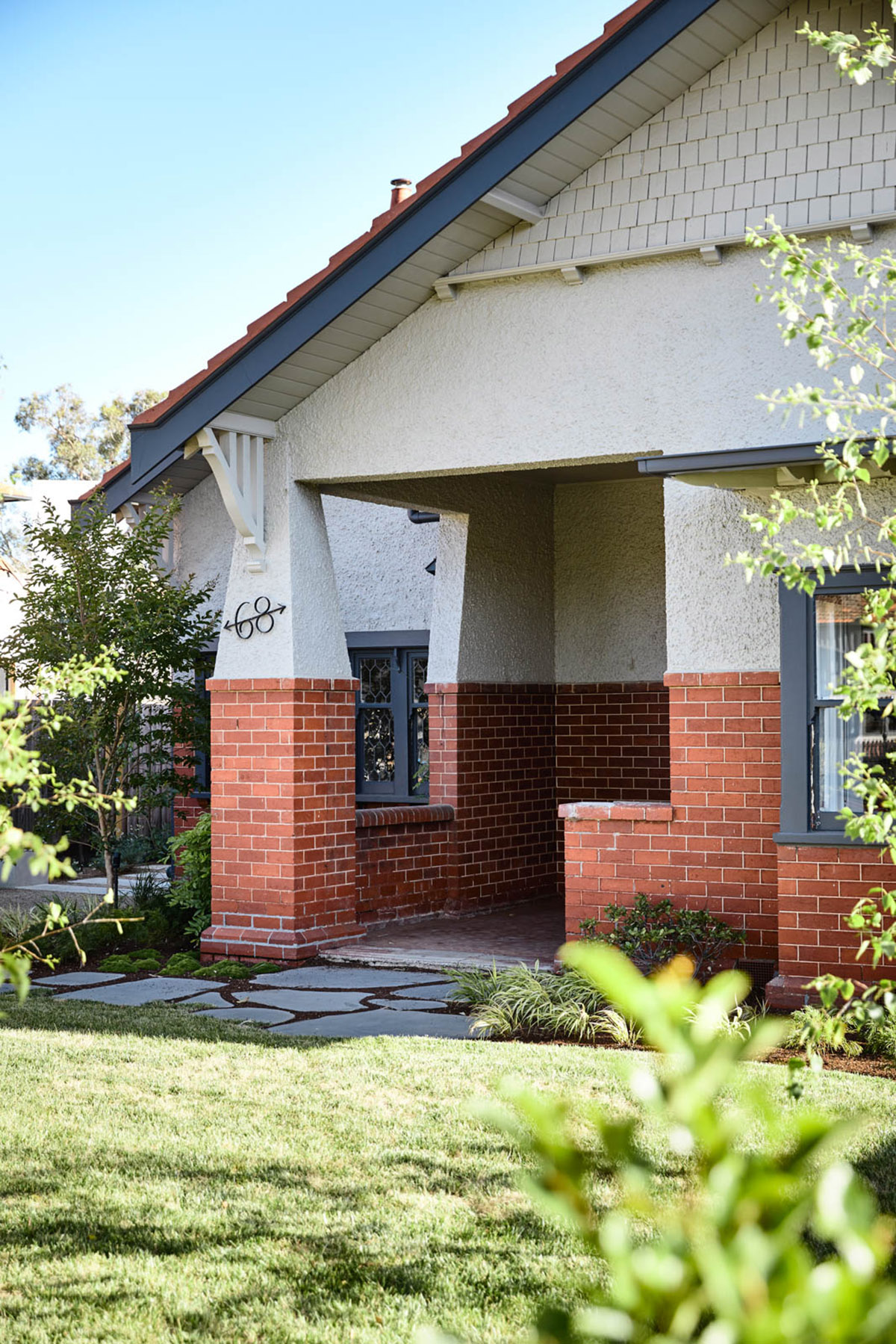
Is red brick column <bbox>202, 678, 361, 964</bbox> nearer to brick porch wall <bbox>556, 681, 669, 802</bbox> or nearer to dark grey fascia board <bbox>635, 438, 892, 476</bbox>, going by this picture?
dark grey fascia board <bbox>635, 438, 892, 476</bbox>

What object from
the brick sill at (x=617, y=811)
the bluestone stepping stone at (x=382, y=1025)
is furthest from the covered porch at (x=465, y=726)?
the bluestone stepping stone at (x=382, y=1025)

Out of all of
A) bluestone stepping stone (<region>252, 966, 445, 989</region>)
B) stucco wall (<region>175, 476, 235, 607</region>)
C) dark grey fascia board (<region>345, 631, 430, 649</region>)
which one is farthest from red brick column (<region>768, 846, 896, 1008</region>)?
stucco wall (<region>175, 476, 235, 607</region>)

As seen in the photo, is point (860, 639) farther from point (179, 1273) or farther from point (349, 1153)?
point (179, 1273)

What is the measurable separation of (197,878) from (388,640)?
3863 mm

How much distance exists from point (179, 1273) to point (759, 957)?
5.11 meters

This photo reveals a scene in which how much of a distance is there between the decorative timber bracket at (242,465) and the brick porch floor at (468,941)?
9.76ft

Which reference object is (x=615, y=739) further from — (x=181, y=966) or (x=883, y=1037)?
(x=883, y=1037)

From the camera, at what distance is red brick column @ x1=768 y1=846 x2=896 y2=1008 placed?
305 inches

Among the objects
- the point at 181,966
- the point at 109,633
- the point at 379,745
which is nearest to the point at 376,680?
the point at 379,745

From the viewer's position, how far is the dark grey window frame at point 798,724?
7.88m

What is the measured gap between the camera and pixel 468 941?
422 inches

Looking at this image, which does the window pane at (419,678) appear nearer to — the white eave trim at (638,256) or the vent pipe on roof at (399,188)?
the vent pipe on roof at (399,188)

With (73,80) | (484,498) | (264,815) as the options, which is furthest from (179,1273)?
(73,80)

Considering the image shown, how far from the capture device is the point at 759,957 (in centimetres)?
844
